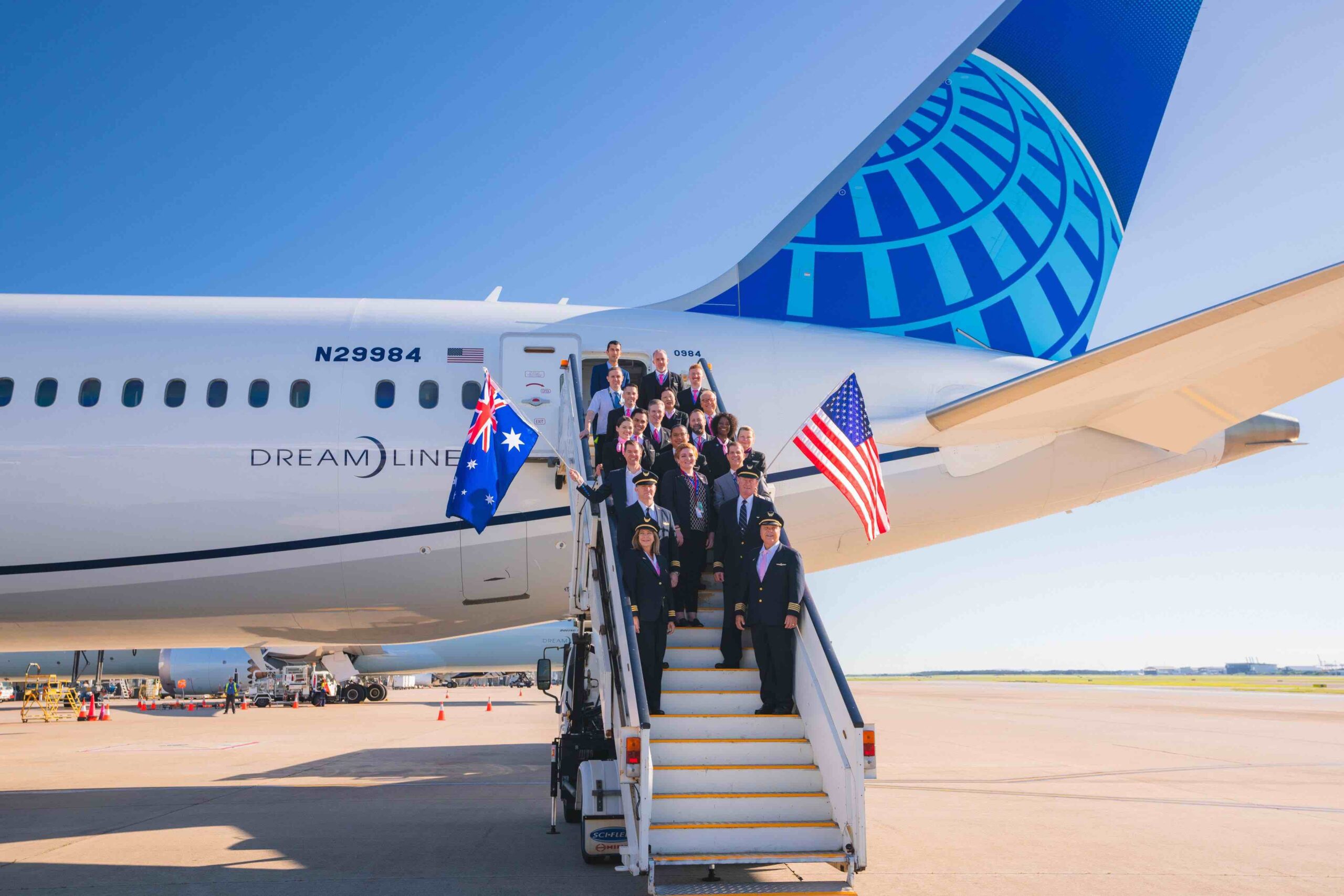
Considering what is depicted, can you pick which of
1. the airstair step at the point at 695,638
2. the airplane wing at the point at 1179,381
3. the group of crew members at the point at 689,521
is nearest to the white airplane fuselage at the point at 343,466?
the airplane wing at the point at 1179,381

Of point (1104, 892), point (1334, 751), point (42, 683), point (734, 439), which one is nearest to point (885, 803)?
point (1104, 892)

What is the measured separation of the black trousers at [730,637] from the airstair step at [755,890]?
180 centimetres

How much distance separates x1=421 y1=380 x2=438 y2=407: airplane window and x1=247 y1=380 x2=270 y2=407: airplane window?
1605 mm

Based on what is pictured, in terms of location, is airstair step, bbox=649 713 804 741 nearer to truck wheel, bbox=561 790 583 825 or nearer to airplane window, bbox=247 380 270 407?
truck wheel, bbox=561 790 583 825

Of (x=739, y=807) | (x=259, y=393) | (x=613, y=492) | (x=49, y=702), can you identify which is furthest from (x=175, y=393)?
(x=49, y=702)

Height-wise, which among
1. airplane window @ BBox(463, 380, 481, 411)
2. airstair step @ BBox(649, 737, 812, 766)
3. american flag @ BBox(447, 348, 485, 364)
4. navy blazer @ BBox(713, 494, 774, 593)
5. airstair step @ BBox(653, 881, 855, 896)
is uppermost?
american flag @ BBox(447, 348, 485, 364)

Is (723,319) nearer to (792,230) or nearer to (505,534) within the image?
(792,230)

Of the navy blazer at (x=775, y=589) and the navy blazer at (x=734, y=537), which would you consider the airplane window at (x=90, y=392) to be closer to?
the navy blazer at (x=734, y=537)

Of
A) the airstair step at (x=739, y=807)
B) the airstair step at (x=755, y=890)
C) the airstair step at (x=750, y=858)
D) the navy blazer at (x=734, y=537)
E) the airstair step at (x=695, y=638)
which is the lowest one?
the airstair step at (x=755, y=890)

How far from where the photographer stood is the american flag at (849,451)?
29.0 ft

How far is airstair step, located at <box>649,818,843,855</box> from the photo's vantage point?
229 inches

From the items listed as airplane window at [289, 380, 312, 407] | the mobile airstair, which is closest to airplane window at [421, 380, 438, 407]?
airplane window at [289, 380, 312, 407]

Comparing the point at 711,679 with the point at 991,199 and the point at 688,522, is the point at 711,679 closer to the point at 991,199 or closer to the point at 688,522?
the point at 688,522

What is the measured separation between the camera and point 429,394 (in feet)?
34.0
